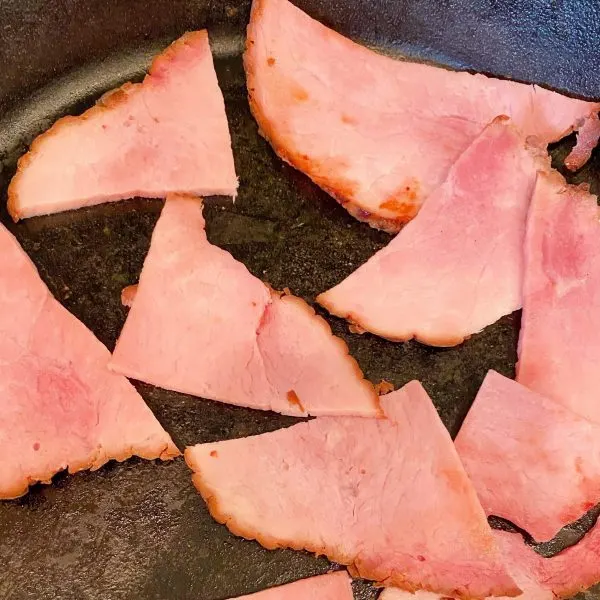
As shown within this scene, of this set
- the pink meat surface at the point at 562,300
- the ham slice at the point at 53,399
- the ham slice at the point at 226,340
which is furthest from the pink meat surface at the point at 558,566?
the ham slice at the point at 53,399

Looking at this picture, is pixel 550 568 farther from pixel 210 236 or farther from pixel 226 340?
pixel 210 236

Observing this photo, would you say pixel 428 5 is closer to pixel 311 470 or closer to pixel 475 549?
pixel 311 470

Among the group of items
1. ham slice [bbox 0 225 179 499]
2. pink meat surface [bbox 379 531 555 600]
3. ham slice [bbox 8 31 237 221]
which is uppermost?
ham slice [bbox 8 31 237 221]

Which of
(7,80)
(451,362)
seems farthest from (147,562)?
(7,80)

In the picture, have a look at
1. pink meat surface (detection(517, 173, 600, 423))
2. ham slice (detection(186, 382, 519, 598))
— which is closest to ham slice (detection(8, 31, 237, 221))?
ham slice (detection(186, 382, 519, 598))

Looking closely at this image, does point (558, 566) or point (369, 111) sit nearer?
point (558, 566)

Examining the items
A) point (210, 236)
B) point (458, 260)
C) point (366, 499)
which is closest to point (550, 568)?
point (366, 499)

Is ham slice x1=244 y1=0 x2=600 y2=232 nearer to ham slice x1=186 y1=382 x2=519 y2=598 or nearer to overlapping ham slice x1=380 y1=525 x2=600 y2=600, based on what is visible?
ham slice x1=186 y1=382 x2=519 y2=598

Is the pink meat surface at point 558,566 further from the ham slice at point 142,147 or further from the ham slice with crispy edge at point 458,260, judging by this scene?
the ham slice at point 142,147
